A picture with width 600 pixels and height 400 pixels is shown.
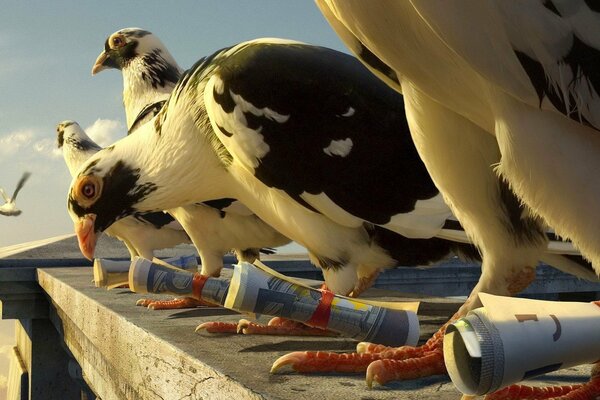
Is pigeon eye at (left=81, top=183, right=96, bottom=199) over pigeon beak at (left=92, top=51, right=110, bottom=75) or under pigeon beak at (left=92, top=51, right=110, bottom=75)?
under

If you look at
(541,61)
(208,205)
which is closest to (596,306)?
(541,61)

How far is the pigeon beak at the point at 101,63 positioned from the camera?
5.97 meters

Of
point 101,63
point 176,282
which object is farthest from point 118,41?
point 176,282

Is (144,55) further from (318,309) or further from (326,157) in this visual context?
(318,309)

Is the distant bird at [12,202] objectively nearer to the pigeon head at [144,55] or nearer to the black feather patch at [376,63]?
the pigeon head at [144,55]

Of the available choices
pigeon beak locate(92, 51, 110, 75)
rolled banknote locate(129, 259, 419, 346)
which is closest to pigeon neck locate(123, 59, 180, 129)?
pigeon beak locate(92, 51, 110, 75)

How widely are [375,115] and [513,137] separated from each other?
5.78 feet

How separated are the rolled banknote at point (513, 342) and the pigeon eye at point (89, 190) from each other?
3164 mm

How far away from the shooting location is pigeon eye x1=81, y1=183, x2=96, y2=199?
394 cm

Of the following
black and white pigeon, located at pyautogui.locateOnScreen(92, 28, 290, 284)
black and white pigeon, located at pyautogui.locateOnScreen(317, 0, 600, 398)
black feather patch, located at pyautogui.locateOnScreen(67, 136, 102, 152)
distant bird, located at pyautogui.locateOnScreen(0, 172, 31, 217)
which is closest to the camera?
black and white pigeon, located at pyautogui.locateOnScreen(317, 0, 600, 398)

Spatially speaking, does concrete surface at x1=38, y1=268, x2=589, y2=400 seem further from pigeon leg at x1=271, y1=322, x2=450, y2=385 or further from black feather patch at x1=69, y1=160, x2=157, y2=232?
black feather patch at x1=69, y1=160, x2=157, y2=232

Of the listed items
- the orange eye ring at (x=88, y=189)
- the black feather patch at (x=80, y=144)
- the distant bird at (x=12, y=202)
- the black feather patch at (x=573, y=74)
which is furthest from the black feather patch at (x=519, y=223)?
the distant bird at (x=12, y=202)

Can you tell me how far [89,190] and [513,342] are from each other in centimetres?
328

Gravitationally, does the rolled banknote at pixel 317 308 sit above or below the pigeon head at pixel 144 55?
below
